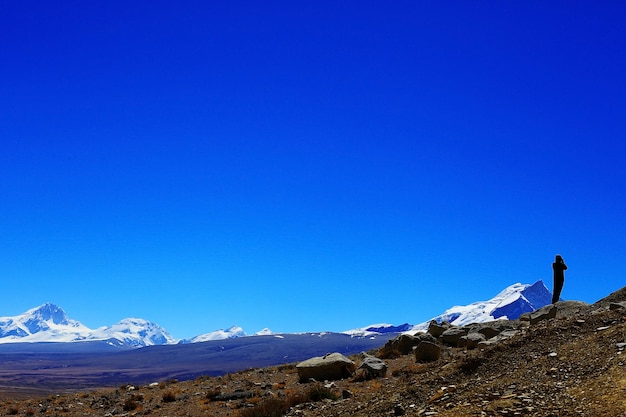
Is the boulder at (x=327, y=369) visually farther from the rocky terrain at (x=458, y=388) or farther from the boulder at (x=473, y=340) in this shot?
the boulder at (x=473, y=340)

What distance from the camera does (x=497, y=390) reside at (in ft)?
55.8

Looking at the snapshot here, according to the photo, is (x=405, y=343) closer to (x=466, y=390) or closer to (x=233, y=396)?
(x=233, y=396)

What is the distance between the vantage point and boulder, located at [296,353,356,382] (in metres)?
29.4

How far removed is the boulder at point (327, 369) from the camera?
29.4 metres

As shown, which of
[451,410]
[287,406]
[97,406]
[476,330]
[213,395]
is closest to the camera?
[451,410]

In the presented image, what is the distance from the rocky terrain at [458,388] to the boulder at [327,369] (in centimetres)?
48

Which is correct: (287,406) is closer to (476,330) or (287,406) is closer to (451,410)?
(451,410)

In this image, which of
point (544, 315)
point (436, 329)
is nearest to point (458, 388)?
point (544, 315)

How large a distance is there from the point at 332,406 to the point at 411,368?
7307 millimetres

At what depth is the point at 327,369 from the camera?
29797mm

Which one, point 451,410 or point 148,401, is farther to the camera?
point 148,401

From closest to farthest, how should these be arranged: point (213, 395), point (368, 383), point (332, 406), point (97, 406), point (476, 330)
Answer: point (332, 406) < point (368, 383) < point (213, 395) < point (97, 406) < point (476, 330)

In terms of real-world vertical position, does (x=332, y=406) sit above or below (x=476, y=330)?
below

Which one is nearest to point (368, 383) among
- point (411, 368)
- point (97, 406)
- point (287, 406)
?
point (411, 368)
